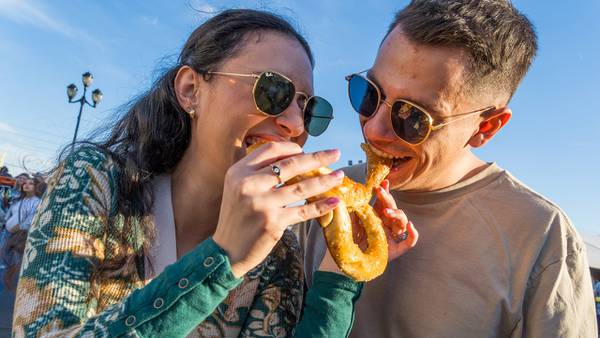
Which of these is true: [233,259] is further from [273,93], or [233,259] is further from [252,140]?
[273,93]

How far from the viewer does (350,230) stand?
87.0 inches

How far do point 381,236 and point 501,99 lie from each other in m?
1.39

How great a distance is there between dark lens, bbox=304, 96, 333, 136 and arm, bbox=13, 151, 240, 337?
3.60 feet

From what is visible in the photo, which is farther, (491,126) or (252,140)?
(491,126)

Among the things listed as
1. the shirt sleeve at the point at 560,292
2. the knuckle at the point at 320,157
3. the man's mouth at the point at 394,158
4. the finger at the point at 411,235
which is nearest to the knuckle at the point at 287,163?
the knuckle at the point at 320,157

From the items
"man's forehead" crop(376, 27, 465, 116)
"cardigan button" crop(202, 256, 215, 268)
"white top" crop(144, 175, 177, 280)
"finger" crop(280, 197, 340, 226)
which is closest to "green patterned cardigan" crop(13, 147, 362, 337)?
"cardigan button" crop(202, 256, 215, 268)

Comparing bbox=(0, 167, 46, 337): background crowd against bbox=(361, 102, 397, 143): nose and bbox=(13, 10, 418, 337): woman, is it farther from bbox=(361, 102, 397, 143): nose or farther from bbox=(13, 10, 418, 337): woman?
bbox=(361, 102, 397, 143): nose

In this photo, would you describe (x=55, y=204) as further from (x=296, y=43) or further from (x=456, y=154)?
(x=456, y=154)

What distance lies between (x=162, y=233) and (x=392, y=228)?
1247 millimetres

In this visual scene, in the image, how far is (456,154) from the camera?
9.80 feet

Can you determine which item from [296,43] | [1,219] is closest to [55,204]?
[296,43]

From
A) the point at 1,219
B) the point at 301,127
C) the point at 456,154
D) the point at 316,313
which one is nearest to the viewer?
the point at 316,313

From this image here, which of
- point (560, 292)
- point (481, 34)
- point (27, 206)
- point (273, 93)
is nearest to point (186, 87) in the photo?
point (273, 93)

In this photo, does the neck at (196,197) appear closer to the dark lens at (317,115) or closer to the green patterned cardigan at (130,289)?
the green patterned cardigan at (130,289)
